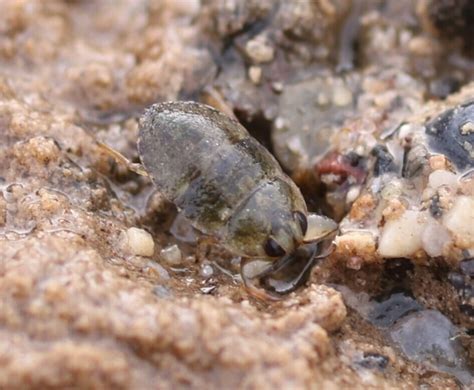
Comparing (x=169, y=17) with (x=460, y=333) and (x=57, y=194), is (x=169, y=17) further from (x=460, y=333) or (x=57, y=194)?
(x=460, y=333)

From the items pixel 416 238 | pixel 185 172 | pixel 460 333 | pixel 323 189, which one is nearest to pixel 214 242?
pixel 185 172

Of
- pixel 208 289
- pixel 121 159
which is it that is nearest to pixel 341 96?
pixel 121 159

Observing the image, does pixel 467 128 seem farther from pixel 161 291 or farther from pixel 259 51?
pixel 161 291

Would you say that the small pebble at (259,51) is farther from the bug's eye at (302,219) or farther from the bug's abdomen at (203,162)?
the bug's eye at (302,219)

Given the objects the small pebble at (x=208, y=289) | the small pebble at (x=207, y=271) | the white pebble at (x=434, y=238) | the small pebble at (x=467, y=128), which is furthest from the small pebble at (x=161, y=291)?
the small pebble at (x=467, y=128)

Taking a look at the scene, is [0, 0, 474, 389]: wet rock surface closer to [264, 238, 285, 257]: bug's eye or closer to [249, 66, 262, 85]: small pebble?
[249, 66, 262, 85]: small pebble

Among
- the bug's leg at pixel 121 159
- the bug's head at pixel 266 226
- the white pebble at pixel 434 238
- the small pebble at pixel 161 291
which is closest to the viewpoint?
the small pebble at pixel 161 291

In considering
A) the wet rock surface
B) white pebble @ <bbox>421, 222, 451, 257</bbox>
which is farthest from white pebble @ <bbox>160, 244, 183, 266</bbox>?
white pebble @ <bbox>421, 222, 451, 257</bbox>
